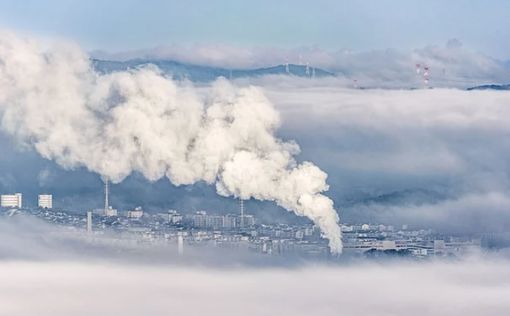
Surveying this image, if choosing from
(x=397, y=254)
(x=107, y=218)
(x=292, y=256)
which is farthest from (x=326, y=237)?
(x=107, y=218)

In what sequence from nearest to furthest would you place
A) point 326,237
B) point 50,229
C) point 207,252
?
point 326,237, point 207,252, point 50,229

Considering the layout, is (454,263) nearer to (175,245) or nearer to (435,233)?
(435,233)

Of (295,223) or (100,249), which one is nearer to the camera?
(295,223)
